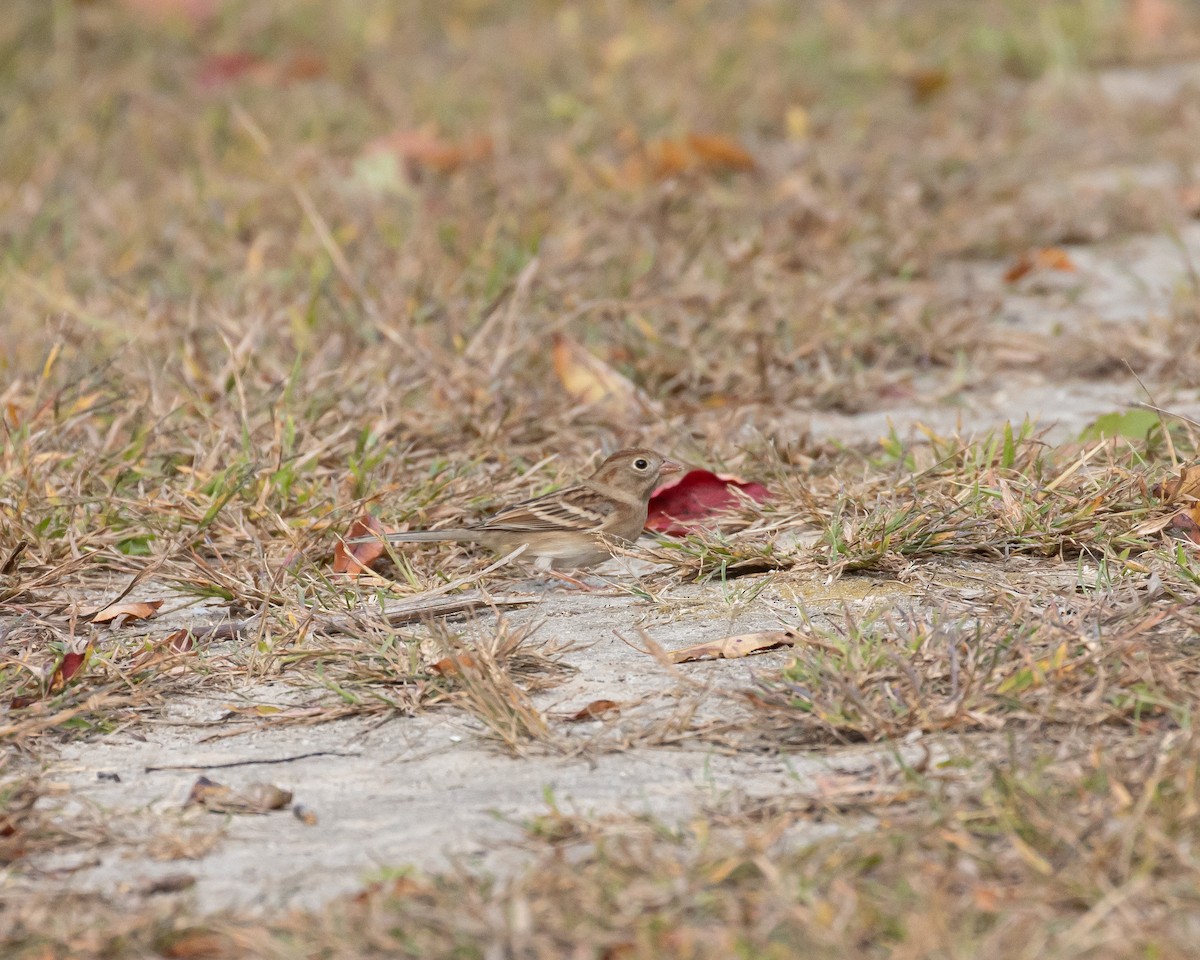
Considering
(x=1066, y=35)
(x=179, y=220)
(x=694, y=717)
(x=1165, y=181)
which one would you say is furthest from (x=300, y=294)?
(x=1066, y=35)

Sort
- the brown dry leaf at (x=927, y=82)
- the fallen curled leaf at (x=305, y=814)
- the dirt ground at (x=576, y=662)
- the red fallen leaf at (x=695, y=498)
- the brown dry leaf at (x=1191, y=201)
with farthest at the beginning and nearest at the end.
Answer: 1. the brown dry leaf at (x=927, y=82)
2. the brown dry leaf at (x=1191, y=201)
3. the red fallen leaf at (x=695, y=498)
4. the fallen curled leaf at (x=305, y=814)
5. the dirt ground at (x=576, y=662)

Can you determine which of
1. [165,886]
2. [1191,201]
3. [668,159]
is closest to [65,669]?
[165,886]

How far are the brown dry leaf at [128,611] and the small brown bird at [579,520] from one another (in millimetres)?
554

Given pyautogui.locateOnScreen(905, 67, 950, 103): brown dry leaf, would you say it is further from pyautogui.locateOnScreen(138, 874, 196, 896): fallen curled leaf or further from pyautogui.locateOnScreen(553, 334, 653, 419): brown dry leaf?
pyautogui.locateOnScreen(138, 874, 196, 896): fallen curled leaf

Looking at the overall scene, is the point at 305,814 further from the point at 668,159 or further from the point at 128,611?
the point at 668,159

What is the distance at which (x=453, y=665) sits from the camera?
3508 mm

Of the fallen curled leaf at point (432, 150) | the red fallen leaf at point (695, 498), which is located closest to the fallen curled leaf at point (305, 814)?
the red fallen leaf at point (695, 498)

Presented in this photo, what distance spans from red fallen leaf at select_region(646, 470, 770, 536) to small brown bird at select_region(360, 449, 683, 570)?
0.06 metres

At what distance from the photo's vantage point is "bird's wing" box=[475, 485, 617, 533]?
170 inches

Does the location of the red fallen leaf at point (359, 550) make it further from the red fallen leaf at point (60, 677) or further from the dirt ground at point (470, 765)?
the red fallen leaf at point (60, 677)

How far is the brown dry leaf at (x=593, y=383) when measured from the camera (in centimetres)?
527

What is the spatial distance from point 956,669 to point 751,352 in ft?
8.33

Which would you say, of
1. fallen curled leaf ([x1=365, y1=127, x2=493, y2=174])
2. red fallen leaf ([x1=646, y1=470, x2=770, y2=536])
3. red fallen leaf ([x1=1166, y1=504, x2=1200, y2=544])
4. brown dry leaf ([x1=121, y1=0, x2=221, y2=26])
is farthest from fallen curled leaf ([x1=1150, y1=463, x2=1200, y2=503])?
→ brown dry leaf ([x1=121, y1=0, x2=221, y2=26])

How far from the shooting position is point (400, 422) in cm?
501
